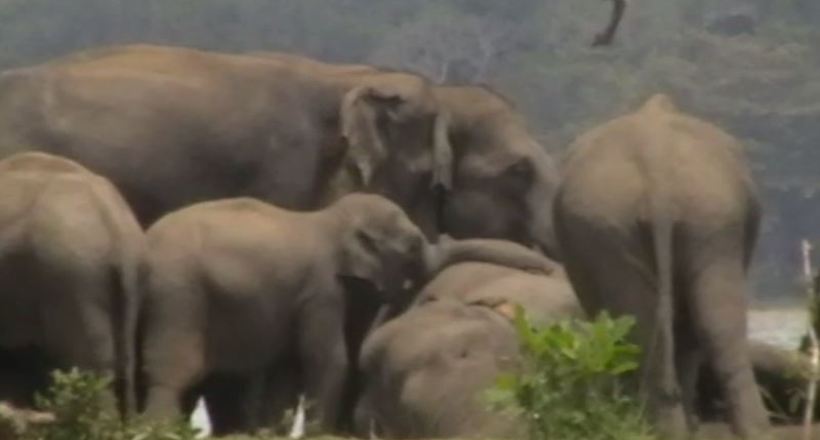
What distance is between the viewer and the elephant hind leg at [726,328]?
802 cm

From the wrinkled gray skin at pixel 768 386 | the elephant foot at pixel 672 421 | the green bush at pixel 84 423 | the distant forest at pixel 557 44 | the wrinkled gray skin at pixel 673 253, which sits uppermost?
the green bush at pixel 84 423

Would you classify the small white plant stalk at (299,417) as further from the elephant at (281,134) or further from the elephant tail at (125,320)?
the elephant at (281,134)

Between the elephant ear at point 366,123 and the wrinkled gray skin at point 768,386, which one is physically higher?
the wrinkled gray skin at point 768,386

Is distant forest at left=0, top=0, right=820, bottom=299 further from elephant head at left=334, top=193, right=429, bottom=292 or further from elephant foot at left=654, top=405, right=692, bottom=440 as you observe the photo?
elephant foot at left=654, top=405, right=692, bottom=440

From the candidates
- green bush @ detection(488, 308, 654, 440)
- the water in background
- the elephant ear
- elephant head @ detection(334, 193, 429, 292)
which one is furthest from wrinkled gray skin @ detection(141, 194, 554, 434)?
green bush @ detection(488, 308, 654, 440)

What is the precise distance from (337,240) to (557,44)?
31.3ft

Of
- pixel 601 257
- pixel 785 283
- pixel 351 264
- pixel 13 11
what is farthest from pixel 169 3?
pixel 601 257

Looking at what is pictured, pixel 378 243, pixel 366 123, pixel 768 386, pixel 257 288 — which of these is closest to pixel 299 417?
pixel 257 288

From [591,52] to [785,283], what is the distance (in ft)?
21.7

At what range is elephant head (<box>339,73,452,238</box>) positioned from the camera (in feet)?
37.3

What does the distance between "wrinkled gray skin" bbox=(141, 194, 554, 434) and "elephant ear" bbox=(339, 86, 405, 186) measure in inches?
39.2

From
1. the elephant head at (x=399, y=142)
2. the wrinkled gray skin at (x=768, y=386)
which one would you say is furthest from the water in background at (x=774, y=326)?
the wrinkled gray skin at (x=768, y=386)

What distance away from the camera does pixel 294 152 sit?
1136cm

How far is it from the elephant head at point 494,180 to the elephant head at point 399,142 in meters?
0.12
